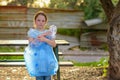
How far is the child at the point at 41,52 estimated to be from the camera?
420cm

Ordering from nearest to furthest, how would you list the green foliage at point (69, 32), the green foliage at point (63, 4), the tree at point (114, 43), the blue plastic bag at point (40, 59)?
the blue plastic bag at point (40, 59) → the tree at point (114, 43) → the green foliage at point (69, 32) → the green foliage at point (63, 4)

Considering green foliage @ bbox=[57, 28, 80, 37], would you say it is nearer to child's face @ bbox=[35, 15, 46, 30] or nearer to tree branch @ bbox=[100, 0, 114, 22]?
tree branch @ bbox=[100, 0, 114, 22]

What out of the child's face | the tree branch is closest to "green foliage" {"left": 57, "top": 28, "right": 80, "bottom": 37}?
the tree branch

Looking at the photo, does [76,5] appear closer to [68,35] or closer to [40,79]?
[68,35]

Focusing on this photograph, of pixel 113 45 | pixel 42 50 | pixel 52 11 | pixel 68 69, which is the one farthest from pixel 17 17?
pixel 42 50

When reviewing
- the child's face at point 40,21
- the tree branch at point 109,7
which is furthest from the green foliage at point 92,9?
the child's face at point 40,21

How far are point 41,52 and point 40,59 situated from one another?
91mm

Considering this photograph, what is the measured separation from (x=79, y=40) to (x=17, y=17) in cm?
218

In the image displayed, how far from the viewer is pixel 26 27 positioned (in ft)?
35.3

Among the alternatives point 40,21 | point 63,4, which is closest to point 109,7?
point 40,21

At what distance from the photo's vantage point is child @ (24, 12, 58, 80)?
4.20 meters

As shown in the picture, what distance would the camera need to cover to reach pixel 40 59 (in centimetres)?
418

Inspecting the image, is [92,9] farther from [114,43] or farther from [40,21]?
[40,21]

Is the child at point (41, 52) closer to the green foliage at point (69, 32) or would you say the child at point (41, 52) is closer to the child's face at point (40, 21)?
the child's face at point (40, 21)
